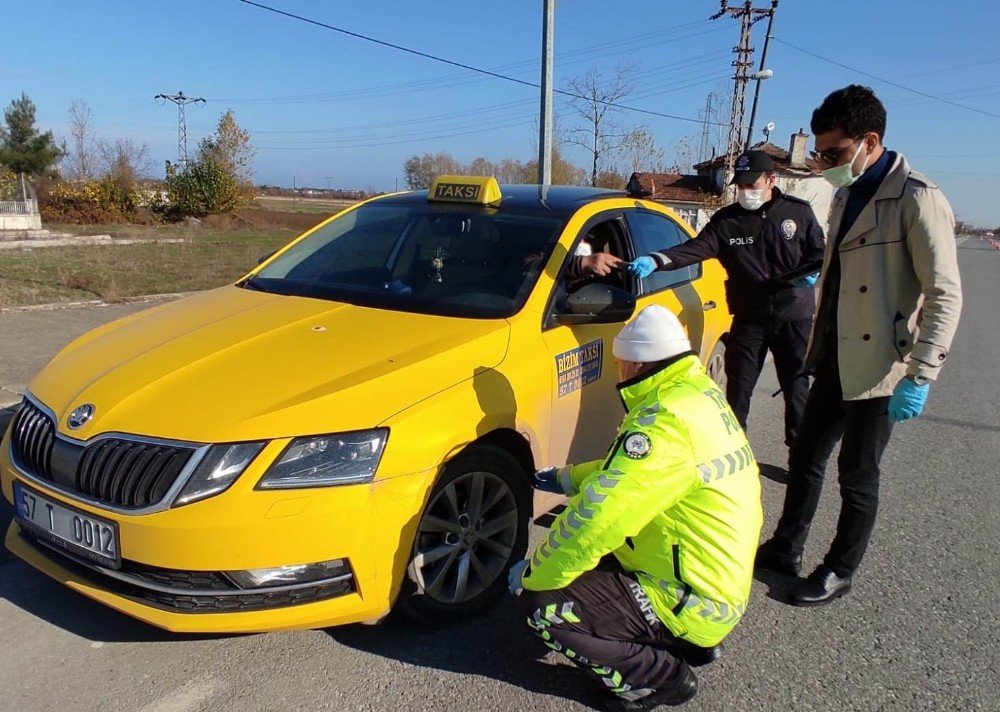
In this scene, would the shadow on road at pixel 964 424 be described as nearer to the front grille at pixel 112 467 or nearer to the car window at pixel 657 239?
the car window at pixel 657 239

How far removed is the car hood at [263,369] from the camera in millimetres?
2375

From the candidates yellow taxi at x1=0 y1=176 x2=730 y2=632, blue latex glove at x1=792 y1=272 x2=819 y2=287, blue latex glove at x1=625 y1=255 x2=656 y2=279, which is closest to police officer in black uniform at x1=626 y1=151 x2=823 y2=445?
blue latex glove at x1=792 y1=272 x2=819 y2=287

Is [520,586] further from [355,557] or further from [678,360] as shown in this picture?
[678,360]

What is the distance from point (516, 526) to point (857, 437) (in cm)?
150

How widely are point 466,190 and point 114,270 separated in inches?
443

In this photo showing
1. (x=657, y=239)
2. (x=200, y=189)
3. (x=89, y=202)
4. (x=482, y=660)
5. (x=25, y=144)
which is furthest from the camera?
(x=25, y=144)

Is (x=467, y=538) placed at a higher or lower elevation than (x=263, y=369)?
lower

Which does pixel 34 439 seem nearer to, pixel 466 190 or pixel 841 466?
pixel 466 190

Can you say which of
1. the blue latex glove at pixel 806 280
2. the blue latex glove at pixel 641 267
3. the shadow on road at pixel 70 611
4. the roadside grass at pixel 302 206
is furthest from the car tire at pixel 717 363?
the roadside grass at pixel 302 206

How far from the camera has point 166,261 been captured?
15.4 metres

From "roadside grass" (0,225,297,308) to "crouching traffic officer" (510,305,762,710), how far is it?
29.2 feet

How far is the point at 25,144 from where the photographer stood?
42.7 meters

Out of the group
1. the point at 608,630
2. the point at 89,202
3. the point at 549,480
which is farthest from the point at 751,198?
the point at 89,202

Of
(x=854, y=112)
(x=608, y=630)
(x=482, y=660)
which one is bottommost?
(x=482, y=660)
